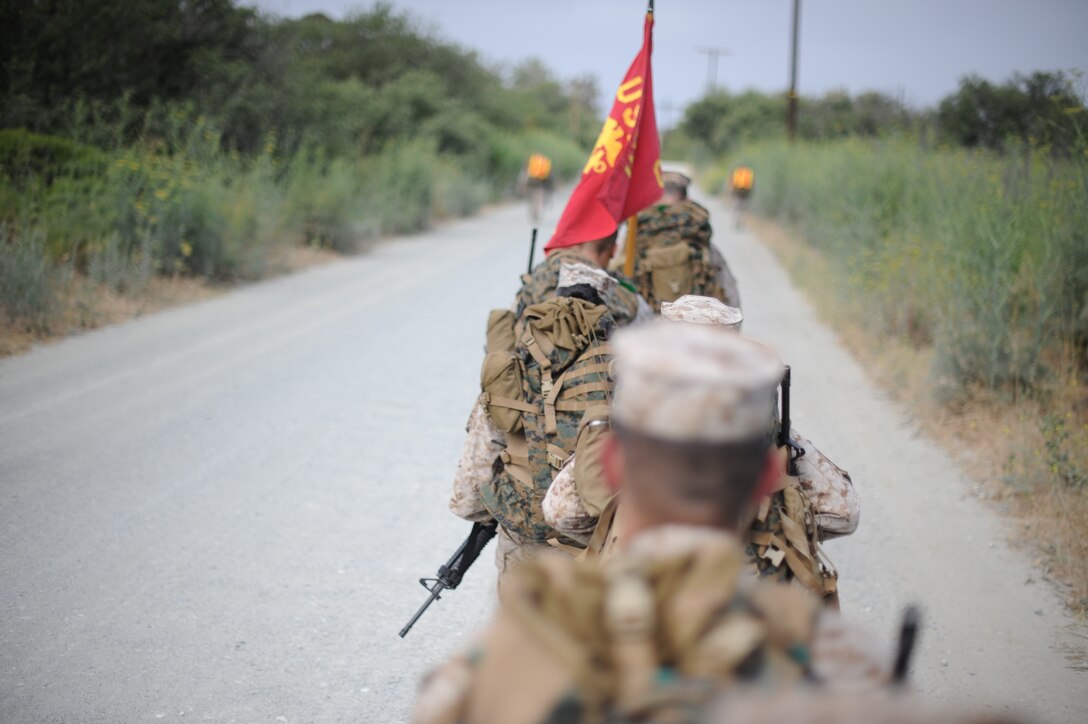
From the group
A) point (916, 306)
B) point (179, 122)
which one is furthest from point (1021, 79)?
point (179, 122)

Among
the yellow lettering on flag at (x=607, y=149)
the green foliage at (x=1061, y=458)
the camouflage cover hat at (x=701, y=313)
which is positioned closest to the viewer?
the camouflage cover hat at (x=701, y=313)

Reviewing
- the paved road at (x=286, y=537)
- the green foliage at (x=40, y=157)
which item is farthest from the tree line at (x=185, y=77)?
the paved road at (x=286, y=537)

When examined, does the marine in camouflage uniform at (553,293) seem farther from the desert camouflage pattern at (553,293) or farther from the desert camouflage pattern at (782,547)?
the desert camouflage pattern at (782,547)

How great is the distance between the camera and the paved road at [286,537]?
3332 millimetres

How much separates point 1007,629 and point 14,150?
36.2 ft

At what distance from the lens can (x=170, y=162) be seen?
11422 millimetres

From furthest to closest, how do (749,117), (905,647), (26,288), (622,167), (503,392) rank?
(749,117)
(26,288)
(622,167)
(503,392)
(905,647)

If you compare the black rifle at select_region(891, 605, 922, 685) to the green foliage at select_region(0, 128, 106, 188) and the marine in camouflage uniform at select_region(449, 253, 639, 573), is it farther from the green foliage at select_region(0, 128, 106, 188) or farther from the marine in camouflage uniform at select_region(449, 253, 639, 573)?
the green foliage at select_region(0, 128, 106, 188)

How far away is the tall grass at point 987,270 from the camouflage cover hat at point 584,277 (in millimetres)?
3787

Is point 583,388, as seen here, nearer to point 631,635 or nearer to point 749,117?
Answer: point 631,635

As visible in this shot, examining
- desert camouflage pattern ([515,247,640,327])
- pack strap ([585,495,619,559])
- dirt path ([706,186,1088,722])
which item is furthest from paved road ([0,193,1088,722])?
desert camouflage pattern ([515,247,640,327])

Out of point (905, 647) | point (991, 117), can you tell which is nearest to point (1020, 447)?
point (905, 647)

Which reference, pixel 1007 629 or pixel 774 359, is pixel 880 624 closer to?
pixel 1007 629

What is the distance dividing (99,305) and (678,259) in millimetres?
6522
